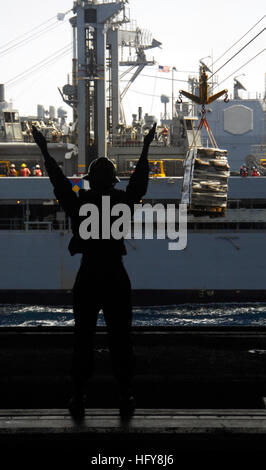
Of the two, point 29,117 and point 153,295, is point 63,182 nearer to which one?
point 153,295

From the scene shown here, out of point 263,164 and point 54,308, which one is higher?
point 263,164

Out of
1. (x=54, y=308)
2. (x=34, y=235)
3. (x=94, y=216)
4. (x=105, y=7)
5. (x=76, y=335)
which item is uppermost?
(x=105, y=7)

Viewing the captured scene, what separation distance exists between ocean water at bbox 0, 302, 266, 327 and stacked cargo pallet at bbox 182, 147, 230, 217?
855 cm

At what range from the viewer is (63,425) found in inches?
144

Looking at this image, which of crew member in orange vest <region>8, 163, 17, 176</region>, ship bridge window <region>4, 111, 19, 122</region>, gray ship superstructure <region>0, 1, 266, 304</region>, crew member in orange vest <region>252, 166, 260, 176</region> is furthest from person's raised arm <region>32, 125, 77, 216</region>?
ship bridge window <region>4, 111, 19, 122</region>

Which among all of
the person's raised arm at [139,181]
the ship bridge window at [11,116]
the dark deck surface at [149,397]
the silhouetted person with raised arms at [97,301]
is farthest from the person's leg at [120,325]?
the ship bridge window at [11,116]

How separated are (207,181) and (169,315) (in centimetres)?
1145

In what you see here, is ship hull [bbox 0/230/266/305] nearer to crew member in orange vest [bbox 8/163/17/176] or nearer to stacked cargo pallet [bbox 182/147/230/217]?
crew member in orange vest [bbox 8/163/17/176]

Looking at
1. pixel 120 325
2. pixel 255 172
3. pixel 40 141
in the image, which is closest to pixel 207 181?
pixel 40 141

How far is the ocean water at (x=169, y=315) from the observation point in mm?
24141

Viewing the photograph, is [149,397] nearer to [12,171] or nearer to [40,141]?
[40,141]

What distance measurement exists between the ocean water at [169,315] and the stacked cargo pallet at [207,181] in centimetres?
855
